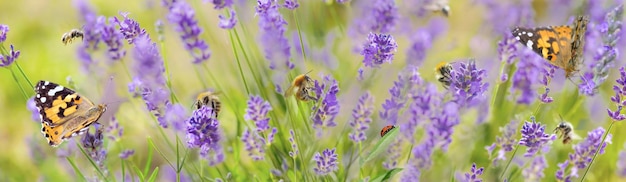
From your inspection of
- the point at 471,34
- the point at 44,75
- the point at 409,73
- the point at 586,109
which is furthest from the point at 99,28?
the point at 471,34

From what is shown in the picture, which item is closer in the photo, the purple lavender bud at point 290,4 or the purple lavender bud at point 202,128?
the purple lavender bud at point 202,128

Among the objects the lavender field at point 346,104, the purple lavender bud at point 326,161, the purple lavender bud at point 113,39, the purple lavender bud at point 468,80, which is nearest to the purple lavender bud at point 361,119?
the lavender field at point 346,104

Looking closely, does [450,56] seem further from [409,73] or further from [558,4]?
[409,73]

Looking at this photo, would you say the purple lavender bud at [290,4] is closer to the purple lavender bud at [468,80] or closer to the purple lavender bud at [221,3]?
the purple lavender bud at [221,3]

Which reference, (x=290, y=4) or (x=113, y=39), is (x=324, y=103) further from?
(x=113, y=39)

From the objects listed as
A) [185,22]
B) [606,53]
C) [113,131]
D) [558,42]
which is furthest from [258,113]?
[606,53]

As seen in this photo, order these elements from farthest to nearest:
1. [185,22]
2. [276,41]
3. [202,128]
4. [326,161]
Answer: [276,41]
[185,22]
[326,161]
[202,128]
